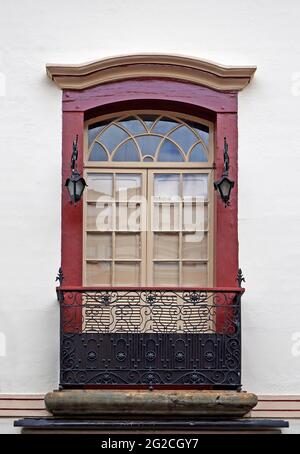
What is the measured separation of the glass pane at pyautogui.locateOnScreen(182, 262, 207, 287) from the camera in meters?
11.3

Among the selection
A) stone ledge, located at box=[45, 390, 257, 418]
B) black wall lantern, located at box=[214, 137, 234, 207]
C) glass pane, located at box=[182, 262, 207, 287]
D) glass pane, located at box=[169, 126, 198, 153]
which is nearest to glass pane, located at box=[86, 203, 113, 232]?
glass pane, located at box=[182, 262, 207, 287]

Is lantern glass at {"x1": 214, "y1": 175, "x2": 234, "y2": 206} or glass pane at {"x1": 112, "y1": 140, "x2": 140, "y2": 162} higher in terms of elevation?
glass pane at {"x1": 112, "y1": 140, "x2": 140, "y2": 162}

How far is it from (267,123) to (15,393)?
3.95 metres

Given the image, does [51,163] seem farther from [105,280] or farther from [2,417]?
[2,417]

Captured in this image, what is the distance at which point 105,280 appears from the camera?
36.9 ft

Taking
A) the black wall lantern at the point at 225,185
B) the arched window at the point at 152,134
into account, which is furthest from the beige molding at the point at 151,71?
the black wall lantern at the point at 225,185

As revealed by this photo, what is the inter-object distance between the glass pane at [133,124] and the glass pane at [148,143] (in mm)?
100

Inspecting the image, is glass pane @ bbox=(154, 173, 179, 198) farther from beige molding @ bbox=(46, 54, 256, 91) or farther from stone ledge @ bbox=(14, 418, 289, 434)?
stone ledge @ bbox=(14, 418, 289, 434)

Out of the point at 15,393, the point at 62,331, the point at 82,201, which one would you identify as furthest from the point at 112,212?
the point at 15,393

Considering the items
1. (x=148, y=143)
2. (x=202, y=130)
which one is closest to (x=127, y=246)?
(x=148, y=143)

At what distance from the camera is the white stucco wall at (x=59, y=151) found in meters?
10.9

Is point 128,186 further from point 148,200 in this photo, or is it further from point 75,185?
point 75,185

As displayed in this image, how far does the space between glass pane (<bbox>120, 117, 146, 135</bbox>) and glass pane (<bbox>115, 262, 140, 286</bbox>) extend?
1.51 m

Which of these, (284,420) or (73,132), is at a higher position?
(73,132)
